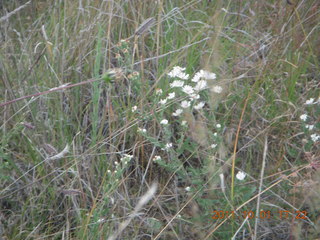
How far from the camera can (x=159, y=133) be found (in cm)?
201

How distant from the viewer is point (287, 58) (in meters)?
2.35

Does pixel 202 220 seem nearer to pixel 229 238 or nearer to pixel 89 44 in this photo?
pixel 229 238

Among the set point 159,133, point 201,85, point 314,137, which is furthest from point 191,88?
point 314,137

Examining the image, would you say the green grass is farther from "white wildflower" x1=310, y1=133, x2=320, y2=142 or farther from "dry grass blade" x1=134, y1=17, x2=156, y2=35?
"dry grass blade" x1=134, y1=17, x2=156, y2=35

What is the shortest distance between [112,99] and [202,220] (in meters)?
0.78

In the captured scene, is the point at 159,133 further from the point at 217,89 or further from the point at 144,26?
the point at 144,26

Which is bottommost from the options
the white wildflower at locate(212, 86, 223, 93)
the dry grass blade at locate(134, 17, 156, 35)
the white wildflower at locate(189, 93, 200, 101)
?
the white wildflower at locate(189, 93, 200, 101)
